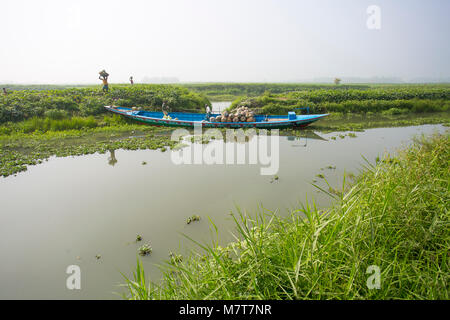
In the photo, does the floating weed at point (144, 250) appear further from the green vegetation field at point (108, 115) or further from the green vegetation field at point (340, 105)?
the green vegetation field at point (340, 105)

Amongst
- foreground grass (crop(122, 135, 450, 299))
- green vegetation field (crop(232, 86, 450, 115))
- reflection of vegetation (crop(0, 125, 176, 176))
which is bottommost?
foreground grass (crop(122, 135, 450, 299))

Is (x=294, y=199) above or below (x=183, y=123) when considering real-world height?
below

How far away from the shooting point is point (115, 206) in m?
5.76

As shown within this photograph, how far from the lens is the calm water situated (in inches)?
156

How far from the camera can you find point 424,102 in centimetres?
1992

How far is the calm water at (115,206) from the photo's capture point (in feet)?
13.0

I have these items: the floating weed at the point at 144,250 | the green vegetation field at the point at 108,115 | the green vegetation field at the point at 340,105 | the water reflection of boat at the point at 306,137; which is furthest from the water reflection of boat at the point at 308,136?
the floating weed at the point at 144,250

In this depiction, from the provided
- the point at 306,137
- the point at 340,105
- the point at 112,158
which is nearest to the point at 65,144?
the point at 112,158

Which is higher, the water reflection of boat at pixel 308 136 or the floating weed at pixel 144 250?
the water reflection of boat at pixel 308 136

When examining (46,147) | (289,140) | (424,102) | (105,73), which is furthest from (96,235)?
(424,102)

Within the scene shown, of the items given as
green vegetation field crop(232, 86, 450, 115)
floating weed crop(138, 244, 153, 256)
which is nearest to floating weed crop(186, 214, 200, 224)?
floating weed crop(138, 244, 153, 256)

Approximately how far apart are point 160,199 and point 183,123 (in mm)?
8788

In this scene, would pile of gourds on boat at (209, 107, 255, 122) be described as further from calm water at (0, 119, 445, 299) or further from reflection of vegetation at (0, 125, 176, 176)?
calm water at (0, 119, 445, 299)

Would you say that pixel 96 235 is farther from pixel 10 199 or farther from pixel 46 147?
pixel 46 147
